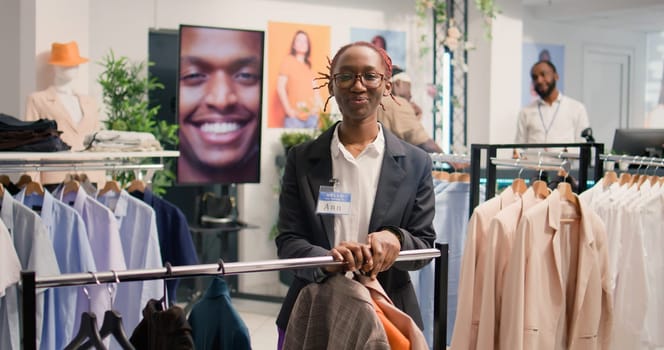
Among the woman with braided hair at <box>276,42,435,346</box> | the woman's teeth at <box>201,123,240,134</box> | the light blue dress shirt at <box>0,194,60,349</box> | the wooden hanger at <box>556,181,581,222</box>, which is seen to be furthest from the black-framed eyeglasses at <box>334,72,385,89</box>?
the woman's teeth at <box>201,123,240,134</box>

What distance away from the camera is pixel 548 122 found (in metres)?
8.48

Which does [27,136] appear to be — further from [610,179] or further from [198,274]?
[610,179]

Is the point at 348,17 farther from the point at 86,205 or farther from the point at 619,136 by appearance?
the point at 86,205

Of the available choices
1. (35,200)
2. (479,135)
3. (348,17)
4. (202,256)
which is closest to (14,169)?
(35,200)

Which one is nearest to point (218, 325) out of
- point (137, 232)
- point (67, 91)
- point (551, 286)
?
point (551, 286)

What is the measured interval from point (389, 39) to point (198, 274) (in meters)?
7.17

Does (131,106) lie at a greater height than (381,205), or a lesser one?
greater

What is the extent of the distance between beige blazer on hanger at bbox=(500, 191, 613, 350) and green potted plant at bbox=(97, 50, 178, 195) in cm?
434

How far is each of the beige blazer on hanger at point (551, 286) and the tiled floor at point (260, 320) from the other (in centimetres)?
241

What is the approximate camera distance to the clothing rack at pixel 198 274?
1634 mm

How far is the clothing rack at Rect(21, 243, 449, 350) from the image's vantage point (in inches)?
64.3

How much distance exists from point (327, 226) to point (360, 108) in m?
0.34

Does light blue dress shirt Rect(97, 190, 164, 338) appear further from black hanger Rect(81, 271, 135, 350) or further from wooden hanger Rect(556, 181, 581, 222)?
black hanger Rect(81, 271, 135, 350)

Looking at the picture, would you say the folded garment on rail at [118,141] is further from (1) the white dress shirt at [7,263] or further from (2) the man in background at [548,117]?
(2) the man in background at [548,117]
